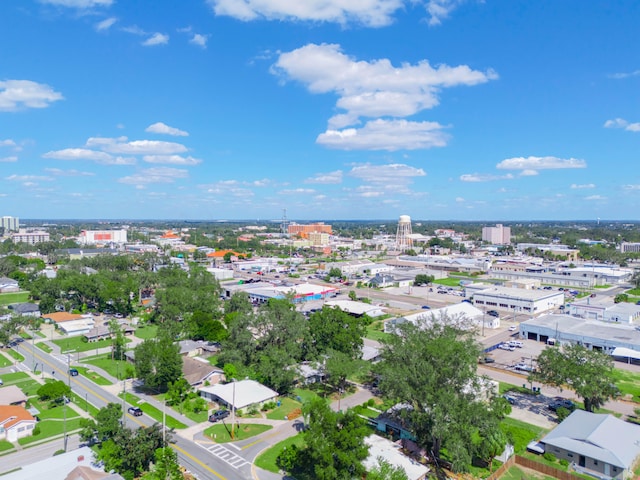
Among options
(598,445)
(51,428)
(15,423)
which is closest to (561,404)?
(598,445)

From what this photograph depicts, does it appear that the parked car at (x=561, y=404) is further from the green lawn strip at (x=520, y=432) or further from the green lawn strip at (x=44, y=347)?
the green lawn strip at (x=44, y=347)

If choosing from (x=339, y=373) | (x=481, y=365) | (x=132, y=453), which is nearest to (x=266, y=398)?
(x=339, y=373)

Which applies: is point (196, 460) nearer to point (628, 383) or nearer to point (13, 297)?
point (628, 383)

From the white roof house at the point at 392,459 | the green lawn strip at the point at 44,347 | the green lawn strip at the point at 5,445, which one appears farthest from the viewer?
the green lawn strip at the point at 44,347

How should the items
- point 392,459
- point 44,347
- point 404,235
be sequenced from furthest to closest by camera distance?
point 404,235 < point 44,347 < point 392,459

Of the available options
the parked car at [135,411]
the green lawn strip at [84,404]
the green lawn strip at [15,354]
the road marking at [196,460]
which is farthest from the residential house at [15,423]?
the green lawn strip at [15,354]

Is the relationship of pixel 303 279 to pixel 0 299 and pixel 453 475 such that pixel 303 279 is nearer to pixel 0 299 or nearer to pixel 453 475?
pixel 0 299
